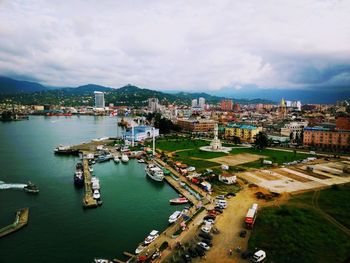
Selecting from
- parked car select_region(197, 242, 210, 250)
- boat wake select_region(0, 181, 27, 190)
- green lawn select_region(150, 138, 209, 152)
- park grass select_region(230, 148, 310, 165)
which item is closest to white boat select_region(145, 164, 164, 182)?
park grass select_region(230, 148, 310, 165)

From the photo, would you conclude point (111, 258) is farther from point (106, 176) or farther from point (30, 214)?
point (106, 176)

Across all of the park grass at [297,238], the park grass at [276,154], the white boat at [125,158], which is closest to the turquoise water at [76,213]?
the white boat at [125,158]

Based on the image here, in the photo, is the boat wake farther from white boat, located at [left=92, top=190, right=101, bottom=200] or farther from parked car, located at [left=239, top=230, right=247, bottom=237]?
parked car, located at [left=239, top=230, right=247, bottom=237]

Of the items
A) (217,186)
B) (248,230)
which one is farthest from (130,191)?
(248,230)

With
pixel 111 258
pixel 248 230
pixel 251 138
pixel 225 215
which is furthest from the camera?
pixel 251 138

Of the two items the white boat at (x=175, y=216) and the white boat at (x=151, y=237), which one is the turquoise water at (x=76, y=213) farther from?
the white boat at (x=151, y=237)

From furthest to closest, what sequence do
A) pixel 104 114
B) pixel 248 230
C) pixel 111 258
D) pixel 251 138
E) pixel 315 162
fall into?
pixel 104 114 → pixel 251 138 → pixel 315 162 → pixel 248 230 → pixel 111 258
